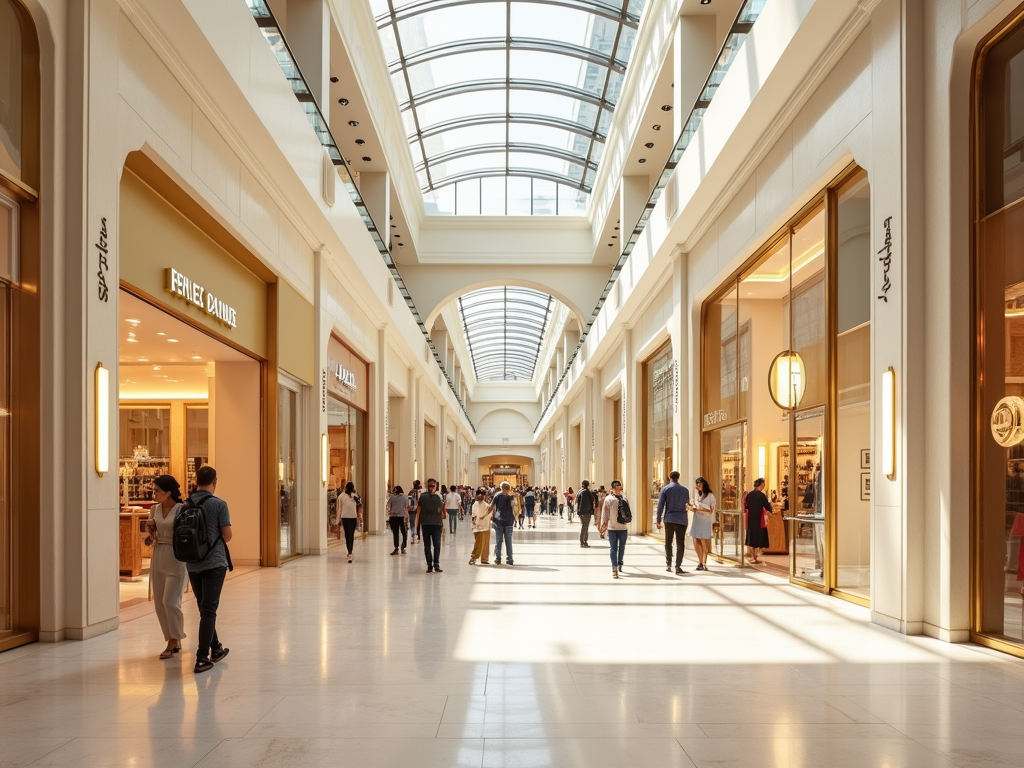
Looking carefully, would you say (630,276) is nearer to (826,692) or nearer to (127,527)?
(127,527)

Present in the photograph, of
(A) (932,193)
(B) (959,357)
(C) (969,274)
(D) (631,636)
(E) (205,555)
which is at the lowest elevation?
(D) (631,636)

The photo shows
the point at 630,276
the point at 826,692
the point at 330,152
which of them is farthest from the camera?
the point at 630,276

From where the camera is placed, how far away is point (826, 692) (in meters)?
5.52

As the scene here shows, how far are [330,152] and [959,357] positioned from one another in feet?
35.4

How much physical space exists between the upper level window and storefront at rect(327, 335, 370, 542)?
10850 millimetres

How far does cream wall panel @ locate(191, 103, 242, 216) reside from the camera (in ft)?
31.9

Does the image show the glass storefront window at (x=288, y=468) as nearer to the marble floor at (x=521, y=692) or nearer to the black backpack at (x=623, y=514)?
the marble floor at (x=521, y=692)

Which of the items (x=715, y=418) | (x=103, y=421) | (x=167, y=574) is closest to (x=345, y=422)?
(x=715, y=418)

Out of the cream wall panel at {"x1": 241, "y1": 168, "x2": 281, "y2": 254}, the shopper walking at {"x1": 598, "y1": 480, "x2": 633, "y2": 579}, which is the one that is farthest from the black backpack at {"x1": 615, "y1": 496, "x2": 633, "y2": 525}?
the cream wall panel at {"x1": 241, "y1": 168, "x2": 281, "y2": 254}

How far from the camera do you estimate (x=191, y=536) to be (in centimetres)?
620

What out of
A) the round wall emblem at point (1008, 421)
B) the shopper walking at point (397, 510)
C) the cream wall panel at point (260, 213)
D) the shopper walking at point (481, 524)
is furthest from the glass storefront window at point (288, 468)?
the round wall emblem at point (1008, 421)

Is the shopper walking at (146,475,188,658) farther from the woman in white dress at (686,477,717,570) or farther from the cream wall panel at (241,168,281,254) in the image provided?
the woman in white dress at (686,477,717,570)

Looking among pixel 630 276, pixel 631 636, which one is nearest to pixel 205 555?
pixel 631 636

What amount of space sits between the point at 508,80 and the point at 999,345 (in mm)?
17975
